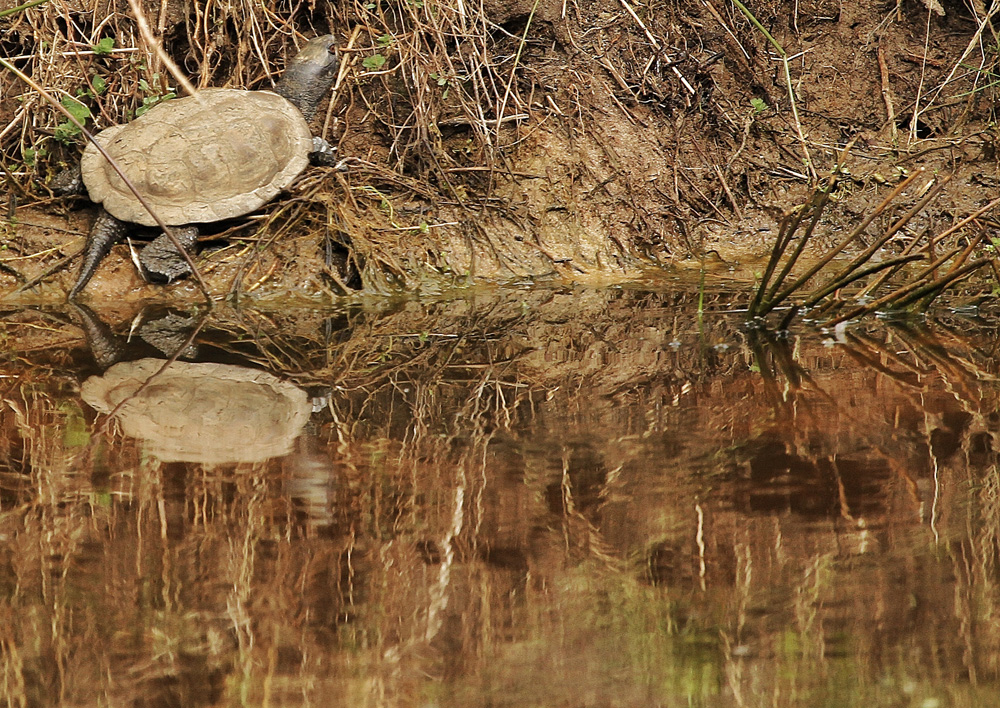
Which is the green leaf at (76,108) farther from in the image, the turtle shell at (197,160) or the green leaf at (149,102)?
the green leaf at (149,102)

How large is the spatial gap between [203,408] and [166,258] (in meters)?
1.65

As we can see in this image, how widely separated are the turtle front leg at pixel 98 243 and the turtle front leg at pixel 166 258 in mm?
144

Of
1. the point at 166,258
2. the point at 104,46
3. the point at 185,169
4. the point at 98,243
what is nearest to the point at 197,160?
the point at 185,169

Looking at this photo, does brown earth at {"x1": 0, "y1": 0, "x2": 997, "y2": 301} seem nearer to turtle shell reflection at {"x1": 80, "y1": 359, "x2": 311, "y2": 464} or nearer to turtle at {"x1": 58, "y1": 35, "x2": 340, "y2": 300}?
turtle at {"x1": 58, "y1": 35, "x2": 340, "y2": 300}

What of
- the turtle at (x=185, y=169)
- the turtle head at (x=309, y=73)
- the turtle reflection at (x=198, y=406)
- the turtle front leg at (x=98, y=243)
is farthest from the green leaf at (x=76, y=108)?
the turtle reflection at (x=198, y=406)

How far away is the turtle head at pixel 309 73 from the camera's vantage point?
4426 mm

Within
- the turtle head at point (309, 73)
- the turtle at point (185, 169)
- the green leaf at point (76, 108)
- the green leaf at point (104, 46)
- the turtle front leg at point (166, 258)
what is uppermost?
the green leaf at point (104, 46)

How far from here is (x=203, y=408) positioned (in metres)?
2.66

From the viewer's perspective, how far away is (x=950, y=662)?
56.1 inches

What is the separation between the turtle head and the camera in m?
4.43

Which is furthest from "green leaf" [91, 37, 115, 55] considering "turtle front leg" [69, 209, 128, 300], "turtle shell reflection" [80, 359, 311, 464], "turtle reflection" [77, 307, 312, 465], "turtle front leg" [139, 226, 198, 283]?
"turtle shell reflection" [80, 359, 311, 464]

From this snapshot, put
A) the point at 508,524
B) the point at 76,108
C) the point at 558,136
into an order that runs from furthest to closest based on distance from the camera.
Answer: the point at 558,136, the point at 76,108, the point at 508,524

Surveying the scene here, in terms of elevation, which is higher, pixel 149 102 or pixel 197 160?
pixel 149 102

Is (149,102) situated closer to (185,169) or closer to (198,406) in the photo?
(185,169)
